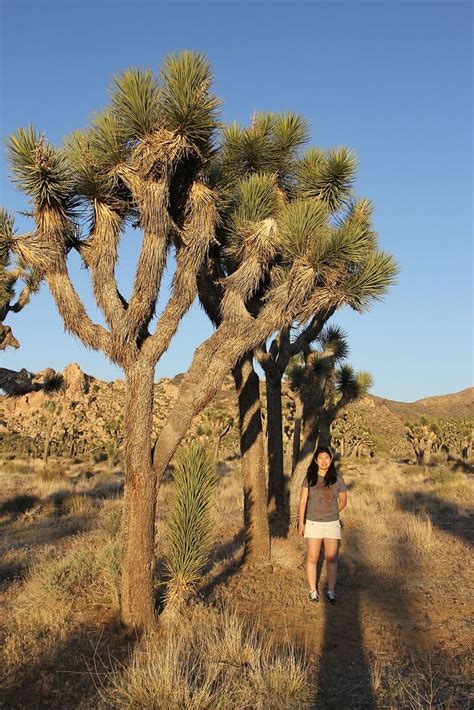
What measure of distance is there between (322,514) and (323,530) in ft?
0.59

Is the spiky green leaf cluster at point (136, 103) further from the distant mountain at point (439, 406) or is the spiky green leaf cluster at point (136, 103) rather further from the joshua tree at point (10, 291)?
the distant mountain at point (439, 406)

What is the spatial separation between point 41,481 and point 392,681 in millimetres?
16379

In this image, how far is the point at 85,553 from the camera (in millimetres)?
7516

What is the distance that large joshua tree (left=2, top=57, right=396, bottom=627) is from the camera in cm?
569

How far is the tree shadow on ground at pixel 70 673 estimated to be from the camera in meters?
4.07

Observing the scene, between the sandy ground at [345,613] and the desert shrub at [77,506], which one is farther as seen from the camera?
the desert shrub at [77,506]

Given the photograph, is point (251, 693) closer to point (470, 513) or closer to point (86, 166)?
point (86, 166)

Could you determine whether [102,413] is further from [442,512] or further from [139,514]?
[139,514]

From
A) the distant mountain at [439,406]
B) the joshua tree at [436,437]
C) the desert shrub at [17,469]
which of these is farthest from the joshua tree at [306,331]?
the distant mountain at [439,406]

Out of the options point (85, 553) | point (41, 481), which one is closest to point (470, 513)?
point (85, 553)

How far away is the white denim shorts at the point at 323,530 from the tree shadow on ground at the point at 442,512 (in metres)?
4.32

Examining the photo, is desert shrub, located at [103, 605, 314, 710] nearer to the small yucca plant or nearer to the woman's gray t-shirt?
A: the small yucca plant

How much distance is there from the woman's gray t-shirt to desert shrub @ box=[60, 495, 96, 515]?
26.3 ft

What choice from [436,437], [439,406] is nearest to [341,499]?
[436,437]
